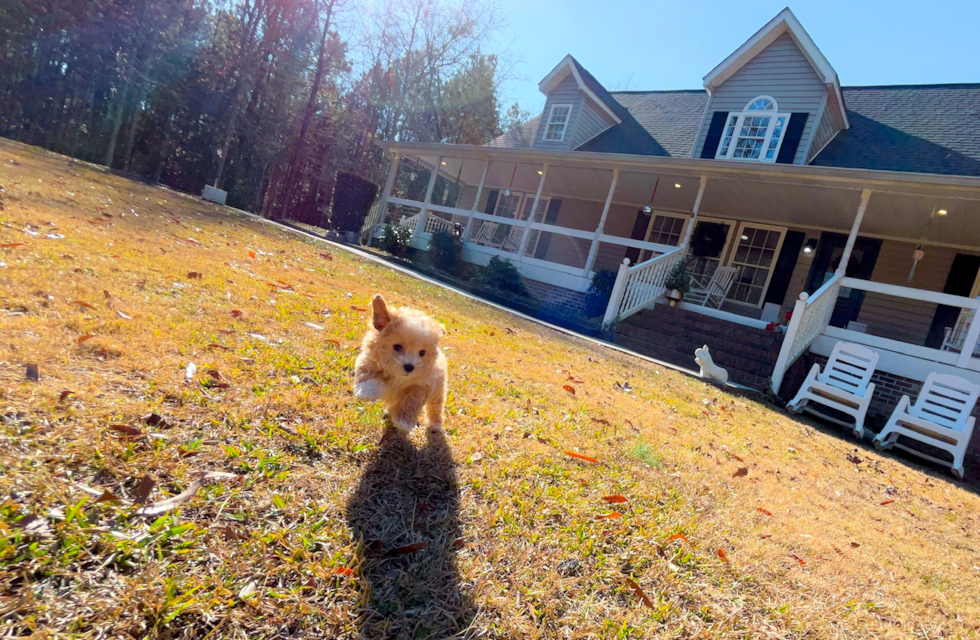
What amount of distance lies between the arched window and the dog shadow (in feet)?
43.1

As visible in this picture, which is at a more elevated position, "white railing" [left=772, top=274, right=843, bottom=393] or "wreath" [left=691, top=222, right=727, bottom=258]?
"wreath" [left=691, top=222, right=727, bottom=258]

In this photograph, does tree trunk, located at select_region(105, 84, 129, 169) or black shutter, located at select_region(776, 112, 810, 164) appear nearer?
black shutter, located at select_region(776, 112, 810, 164)

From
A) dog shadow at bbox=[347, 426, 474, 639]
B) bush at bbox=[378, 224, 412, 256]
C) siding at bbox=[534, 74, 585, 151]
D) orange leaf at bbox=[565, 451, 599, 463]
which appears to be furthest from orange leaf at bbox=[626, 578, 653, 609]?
siding at bbox=[534, 74, 585, 151]

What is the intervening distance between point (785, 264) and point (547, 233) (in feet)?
24.3

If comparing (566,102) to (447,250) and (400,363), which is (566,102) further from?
(400,363)

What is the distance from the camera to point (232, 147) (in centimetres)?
2364

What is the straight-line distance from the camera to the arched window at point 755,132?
1222cm

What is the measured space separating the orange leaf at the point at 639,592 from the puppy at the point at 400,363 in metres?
1.13

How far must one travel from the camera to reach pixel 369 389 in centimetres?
233

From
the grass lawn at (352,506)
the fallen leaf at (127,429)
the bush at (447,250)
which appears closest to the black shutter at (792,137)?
the bush at (447,250)

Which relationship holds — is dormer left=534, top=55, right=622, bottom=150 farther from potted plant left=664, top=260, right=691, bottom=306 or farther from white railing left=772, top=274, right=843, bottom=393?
white railing left=772, top=274, right=843, bottom=393

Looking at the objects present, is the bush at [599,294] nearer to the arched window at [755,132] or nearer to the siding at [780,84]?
the arched window at [755,132]

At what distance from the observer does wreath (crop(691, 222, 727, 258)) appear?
1405 centimetres

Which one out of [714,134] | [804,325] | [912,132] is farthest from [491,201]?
[804,325]
